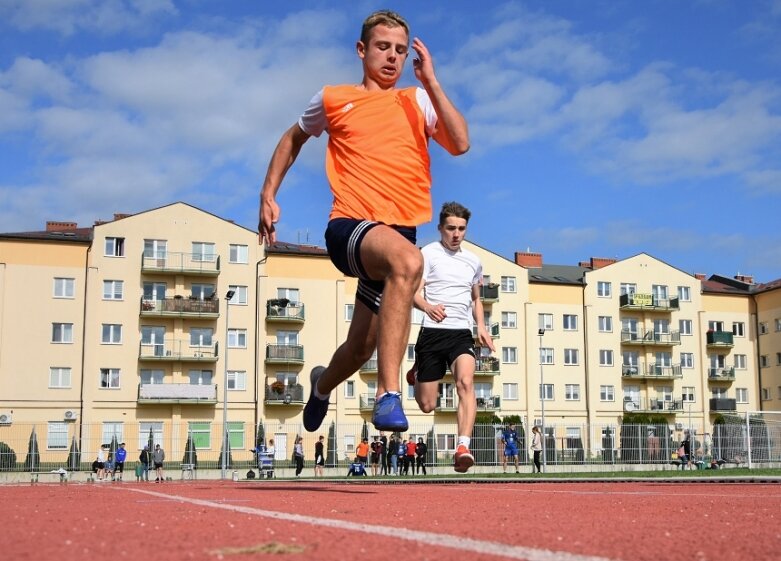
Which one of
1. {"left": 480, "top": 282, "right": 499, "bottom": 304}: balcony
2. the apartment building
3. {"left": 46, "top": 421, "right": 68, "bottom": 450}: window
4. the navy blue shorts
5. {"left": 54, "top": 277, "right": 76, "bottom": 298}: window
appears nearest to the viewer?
the navy blue shorts

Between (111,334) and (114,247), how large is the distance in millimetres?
5476

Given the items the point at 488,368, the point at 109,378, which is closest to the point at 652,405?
the point at 488,368

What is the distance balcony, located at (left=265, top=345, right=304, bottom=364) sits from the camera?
6216 centimetres

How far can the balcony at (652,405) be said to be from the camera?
241 feet

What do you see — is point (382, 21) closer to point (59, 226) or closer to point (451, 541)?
point (451, 541)

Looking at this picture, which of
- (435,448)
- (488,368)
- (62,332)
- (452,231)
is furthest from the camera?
(488,368)


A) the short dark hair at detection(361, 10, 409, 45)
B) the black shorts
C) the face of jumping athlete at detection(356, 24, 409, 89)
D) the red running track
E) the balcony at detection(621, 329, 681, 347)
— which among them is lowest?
the red running track

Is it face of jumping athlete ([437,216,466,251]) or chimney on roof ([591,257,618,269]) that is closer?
face of jumping athlete ([437,216,466,251])

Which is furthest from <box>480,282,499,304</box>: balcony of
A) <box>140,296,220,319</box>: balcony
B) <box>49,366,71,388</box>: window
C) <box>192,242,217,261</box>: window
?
<box>49,366,71,388</box>: window

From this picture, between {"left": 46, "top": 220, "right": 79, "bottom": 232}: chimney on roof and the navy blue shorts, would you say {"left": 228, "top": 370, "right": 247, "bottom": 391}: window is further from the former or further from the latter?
the navy blue shorts

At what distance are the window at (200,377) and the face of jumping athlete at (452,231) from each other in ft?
175

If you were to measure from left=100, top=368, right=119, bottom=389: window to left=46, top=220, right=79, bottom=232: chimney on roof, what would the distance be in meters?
12.1

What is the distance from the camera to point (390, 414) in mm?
5855

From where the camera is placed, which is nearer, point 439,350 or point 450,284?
point 439,350
